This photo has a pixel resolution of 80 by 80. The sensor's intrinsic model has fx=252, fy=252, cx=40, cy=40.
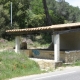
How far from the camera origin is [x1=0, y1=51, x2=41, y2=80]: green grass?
1209cm

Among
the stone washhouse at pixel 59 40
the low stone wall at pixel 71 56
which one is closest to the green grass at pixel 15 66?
the stone washhouse at pixel 59 40

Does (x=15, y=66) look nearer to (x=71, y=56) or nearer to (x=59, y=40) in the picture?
(x=59, y=40)

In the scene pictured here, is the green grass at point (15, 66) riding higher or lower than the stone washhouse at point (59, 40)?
lower

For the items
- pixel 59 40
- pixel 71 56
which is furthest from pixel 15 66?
pixel 71 56

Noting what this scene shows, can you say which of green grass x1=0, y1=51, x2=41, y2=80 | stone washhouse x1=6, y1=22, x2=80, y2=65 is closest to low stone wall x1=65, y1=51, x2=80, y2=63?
stone washhouse x1=6, y1=22, x2=80, y2=65

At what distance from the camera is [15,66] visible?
13.4 meters

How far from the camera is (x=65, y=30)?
16.4 meters

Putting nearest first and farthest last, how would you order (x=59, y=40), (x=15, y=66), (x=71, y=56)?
(x=15, y=66)
(x=59, y=40)
(x=71, y=56)

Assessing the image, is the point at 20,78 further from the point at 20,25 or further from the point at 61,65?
the point at 20,25

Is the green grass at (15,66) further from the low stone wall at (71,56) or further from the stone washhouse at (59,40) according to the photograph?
the low stone wall at (71,56)

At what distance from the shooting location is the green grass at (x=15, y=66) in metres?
12.1

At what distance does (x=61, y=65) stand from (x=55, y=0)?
65.1 metres

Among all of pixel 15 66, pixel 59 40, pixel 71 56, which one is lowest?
pixel 15 66

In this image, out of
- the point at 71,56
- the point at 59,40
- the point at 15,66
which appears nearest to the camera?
the point at 15,66
